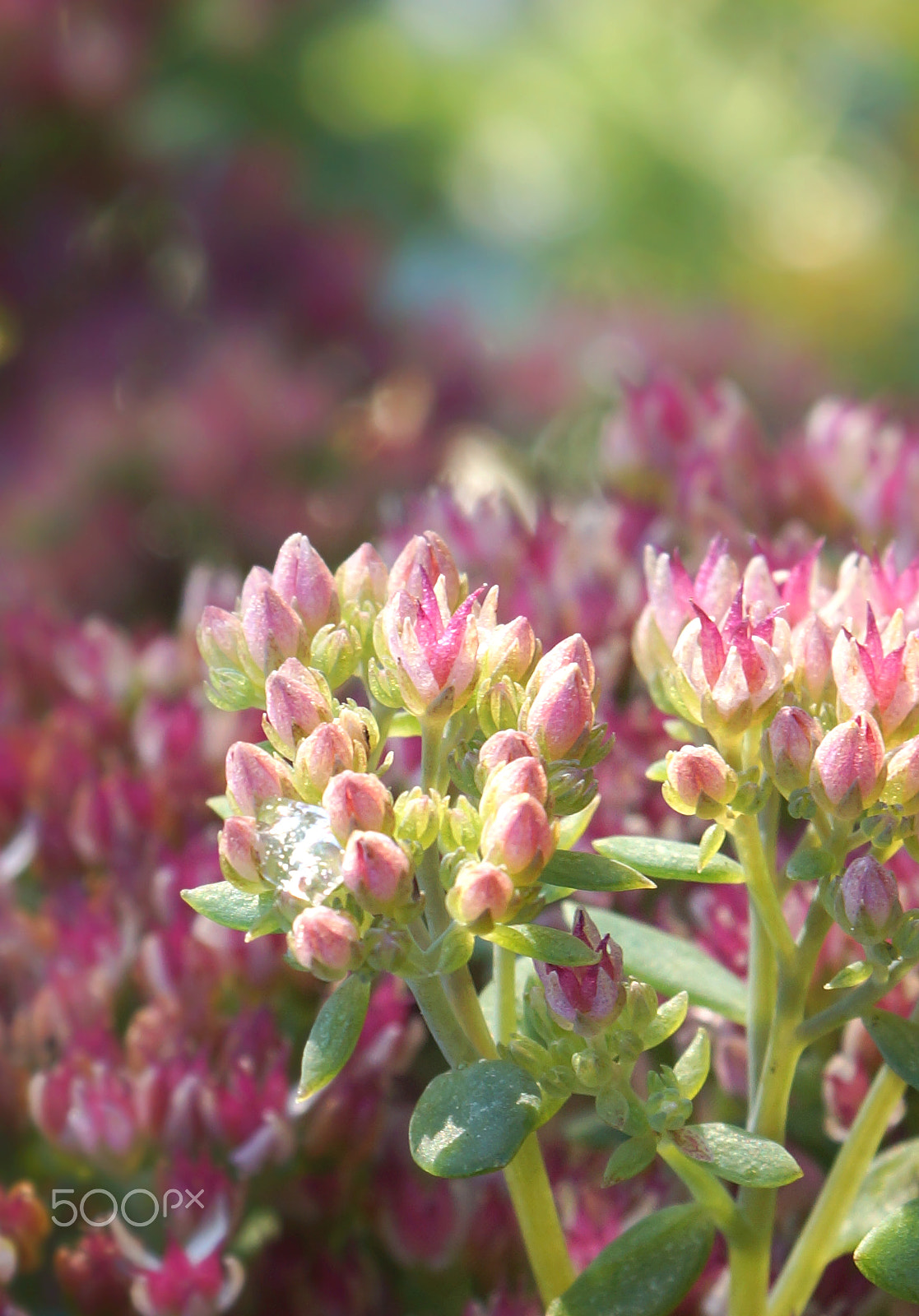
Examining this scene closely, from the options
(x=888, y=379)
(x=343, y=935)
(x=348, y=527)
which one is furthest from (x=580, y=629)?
(x=888, y=379)

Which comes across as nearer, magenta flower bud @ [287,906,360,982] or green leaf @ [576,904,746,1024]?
magenta flower bud @ [287,906,360,982]

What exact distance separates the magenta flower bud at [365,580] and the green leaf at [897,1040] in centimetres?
18

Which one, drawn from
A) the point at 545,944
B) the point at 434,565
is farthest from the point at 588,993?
the point at 434,565

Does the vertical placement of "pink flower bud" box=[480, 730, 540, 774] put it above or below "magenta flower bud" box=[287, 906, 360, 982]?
above

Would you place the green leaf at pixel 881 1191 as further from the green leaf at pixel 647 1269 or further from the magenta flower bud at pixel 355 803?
the magenta flower bud at pixel 355 803

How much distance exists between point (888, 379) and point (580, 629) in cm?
182

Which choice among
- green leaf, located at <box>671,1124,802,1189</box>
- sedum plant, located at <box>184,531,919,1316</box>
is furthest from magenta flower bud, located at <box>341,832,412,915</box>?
green leaf, located at <box>671,1124,802,1189</box>

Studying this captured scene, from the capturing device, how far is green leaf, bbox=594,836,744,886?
38 cm

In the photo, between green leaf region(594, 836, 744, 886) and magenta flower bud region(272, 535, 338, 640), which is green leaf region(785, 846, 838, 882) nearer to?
green leaf region(594, 836, 744, 886)

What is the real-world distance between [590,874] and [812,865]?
0.20 feet

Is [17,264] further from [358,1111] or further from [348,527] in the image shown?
[358,1111]

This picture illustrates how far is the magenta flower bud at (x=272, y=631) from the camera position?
38 cm

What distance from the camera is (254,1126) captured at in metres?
0.51

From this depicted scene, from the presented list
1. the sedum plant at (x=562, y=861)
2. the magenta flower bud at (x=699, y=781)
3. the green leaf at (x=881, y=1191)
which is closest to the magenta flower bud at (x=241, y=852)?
the sedum plant at (x=562, y=861)
